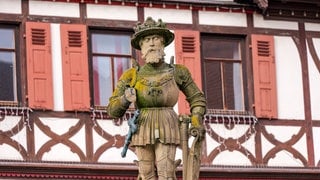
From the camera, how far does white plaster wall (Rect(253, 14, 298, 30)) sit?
3425 centimetres

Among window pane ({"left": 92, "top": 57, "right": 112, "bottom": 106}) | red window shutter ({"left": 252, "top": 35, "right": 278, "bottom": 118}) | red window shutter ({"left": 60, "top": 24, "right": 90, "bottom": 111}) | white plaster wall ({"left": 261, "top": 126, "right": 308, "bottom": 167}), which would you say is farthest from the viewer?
white plaster wall ({"left": 261, "top": 126, "right": 308, "bottom": 167})

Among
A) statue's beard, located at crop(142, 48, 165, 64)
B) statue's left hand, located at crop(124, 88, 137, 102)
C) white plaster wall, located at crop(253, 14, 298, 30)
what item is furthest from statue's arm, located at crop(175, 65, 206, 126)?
white plaster wall, located at crop(253, 14, 298, 30)

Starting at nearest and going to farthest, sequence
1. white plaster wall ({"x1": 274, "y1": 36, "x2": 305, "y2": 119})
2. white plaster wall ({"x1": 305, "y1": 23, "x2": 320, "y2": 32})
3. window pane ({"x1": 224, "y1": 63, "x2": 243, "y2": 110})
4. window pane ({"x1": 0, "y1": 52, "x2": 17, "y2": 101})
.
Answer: window pane ({"x1": 0, "y1": 52, "x2": 17, "y2": 101}), window pane ({"x1": 224, "y1": 63, "x2": 243, "y2": 110}), white plaster wall ({"x1": 274, "y1": 36, "x2": 305, "y2": 119}), white plaster wall ({"x1": 305, "y1": 23, "x2": 320, "y2": 32})

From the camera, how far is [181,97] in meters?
32.7

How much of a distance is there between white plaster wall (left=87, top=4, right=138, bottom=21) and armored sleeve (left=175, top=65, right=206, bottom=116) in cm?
1517

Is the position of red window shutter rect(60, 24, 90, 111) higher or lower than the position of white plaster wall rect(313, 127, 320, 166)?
higher

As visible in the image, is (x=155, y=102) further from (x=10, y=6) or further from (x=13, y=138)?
(x=10, y=6)

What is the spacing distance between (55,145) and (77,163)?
0.60m

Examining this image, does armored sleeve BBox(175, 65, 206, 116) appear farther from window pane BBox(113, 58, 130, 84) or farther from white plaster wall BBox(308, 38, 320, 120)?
white plaster wall BBox(308, 38, 320, 120)

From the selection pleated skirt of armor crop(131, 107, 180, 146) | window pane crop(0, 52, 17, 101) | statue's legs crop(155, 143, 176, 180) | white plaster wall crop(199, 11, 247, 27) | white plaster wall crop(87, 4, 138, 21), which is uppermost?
white plaster wall crop(199, 11, 247, 27)

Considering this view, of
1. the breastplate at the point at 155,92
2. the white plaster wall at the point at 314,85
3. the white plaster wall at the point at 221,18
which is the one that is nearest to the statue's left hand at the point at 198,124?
the breastplate at the point at 155,92

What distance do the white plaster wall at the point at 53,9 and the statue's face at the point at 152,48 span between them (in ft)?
48.6

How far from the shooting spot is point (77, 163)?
31.8 m

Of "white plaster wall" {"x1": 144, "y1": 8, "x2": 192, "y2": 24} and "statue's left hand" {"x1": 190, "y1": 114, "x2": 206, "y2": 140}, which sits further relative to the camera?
"white plaster wall" {"x1": 144, "y1": 8, "x2": 192, "y2": 24}
